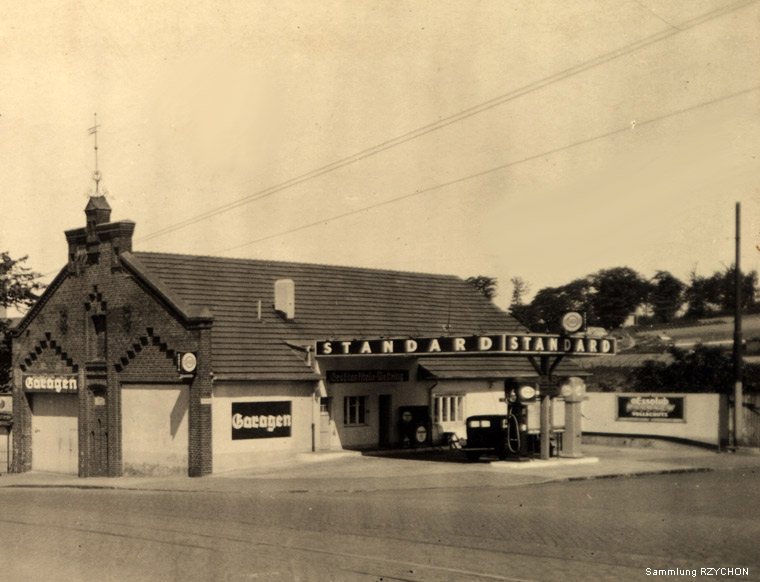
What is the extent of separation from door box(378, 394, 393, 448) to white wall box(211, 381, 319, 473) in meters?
3.16

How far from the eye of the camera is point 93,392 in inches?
1352

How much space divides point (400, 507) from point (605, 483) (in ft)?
23.1

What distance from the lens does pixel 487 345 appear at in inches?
1048

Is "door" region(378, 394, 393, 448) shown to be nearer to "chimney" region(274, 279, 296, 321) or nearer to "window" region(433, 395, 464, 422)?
"window" region(433, 395, 464, 422)

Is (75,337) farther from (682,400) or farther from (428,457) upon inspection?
(682,400)

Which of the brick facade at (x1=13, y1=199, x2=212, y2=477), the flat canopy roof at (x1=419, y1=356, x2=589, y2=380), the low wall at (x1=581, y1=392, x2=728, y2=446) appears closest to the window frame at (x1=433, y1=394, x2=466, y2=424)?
the flat canopy roof at (x1=419, y1=356, x2=589, y2=380)

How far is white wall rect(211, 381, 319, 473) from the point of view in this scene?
29250 millimetres

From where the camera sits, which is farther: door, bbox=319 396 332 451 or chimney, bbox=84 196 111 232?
chimney, bbox=84 196 111 232

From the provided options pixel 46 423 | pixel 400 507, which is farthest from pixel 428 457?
pixel 46 423

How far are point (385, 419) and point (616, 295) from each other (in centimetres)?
6812

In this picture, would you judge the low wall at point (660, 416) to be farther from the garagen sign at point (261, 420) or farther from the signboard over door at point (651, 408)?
the garagen sign at point (261, 420)

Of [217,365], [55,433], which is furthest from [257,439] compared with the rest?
[55,433]

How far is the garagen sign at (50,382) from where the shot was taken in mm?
35344

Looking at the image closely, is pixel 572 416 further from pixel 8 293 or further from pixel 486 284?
pixel 486 284
